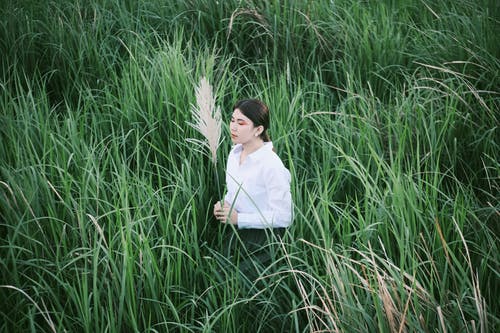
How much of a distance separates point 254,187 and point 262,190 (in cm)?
4

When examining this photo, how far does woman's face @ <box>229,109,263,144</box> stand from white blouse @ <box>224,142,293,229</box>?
0.09 m

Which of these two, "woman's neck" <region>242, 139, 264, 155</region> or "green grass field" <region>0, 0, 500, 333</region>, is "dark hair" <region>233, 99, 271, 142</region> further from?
"green grass field" <region>0, 0, 500, 333</region>

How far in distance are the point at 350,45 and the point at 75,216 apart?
8.26 feet

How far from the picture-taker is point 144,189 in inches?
99.8

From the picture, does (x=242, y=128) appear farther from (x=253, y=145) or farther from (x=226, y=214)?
(x=226, y=214)

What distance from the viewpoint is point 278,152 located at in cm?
301

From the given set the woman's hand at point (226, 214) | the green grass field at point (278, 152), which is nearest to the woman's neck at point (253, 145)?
the green grass field at point (278, 152)

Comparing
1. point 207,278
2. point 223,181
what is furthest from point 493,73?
point 207,278

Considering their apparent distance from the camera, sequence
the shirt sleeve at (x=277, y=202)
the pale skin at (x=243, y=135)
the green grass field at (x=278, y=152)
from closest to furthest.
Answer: the green grass field at (x=278, y=152), the shirt sleeve at (x=277, y=202), the pale skin at (x=243, y=135)

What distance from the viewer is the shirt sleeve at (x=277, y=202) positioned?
7.64ft

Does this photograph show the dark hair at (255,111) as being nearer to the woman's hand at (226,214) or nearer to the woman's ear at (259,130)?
the woman's ear at (259,130)

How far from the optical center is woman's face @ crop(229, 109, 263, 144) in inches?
97.6

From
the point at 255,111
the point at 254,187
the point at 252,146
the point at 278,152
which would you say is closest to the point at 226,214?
the point at 254,187

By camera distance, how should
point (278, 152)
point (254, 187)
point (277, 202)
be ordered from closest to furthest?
point (277, 202) < point (254, 187) < point (278, 152)
